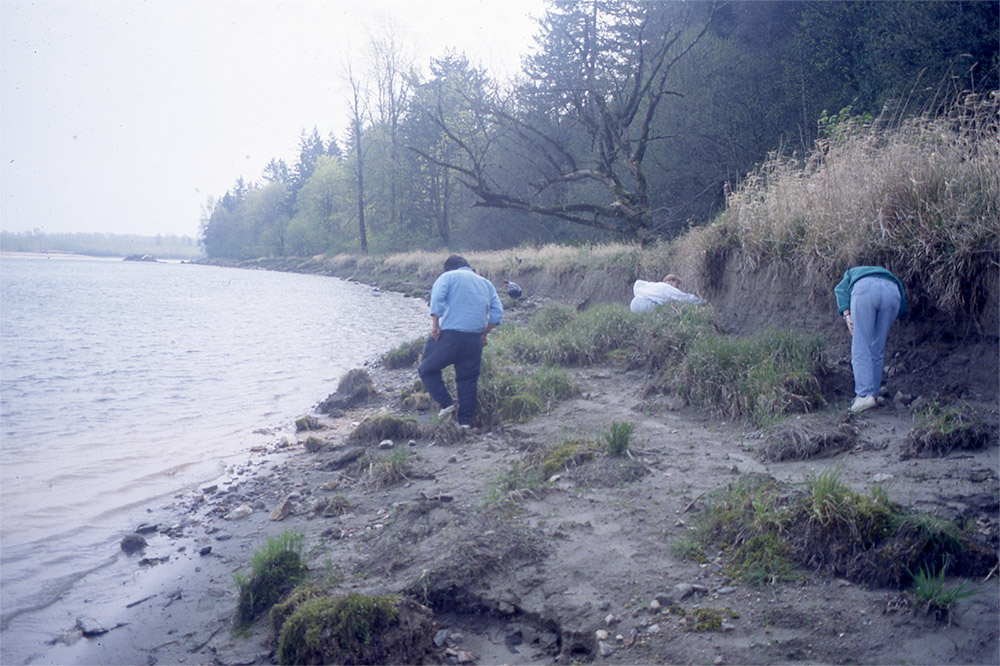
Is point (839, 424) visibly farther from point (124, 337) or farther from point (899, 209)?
point (124, 337)

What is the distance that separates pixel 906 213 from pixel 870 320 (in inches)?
54.2

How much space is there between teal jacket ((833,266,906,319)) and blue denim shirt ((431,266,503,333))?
11.2 feet

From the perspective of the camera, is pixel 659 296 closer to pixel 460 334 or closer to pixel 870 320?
pixel 460 334

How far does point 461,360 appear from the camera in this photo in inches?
295

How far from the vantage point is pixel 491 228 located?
131 ft

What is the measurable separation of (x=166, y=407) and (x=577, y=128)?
2494 centimetres

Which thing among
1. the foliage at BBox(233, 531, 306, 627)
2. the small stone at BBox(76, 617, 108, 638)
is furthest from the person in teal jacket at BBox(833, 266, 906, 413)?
the small stone at BBox(76, 617, 108, 638)

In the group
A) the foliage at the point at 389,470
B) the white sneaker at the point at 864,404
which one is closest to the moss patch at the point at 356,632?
the foliage at the point at 389,470

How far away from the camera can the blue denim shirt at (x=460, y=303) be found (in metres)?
7.43

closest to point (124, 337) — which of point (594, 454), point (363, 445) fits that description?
point (363, 445)

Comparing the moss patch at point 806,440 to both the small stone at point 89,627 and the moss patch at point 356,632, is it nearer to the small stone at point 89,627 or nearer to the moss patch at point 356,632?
the moss patch at point 356,632

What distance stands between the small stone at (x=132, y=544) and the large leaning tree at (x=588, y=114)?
34.0 feet

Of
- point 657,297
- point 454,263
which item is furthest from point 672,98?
point 454,263

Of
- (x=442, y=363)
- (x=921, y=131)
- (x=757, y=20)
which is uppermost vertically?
(x=757, y=20)
